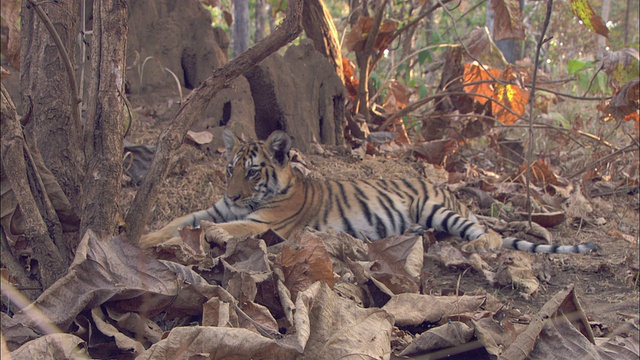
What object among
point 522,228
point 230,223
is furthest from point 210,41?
point 522,228

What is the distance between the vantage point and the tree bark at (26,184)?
2.11 meters

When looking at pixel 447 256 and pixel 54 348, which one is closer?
pixel 54 348

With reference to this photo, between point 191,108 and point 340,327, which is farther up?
point 191,108

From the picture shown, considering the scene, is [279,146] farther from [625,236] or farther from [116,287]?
[116,287]

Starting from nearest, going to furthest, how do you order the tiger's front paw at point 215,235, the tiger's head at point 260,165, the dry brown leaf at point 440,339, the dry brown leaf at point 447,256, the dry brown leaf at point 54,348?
the dry brown leaf at point 54,348
the dry brown leaf at point 440,339
the tiger's front paw at point 215,235
the dry brown leaf at point 447,256
the tiger's head at point 260,165

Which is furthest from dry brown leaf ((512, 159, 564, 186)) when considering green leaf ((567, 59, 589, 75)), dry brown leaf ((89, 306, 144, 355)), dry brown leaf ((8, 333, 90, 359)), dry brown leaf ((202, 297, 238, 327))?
dry brown leaf ((8, 333, 90, 359))

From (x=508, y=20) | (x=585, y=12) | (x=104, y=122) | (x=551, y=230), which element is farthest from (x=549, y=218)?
(x=104, y=122)

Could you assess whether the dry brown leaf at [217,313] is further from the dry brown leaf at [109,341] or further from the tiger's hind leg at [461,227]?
the tiger's hind leg at [461,227]

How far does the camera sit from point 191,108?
2.64 meters

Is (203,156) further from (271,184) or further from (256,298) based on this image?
(256,298)

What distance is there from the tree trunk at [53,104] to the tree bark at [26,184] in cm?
22

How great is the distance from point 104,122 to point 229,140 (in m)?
3.21

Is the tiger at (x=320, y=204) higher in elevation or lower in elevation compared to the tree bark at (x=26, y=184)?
lower

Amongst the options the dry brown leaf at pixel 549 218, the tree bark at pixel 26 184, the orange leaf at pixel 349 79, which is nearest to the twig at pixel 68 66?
the tree bark at pixel 26 184
